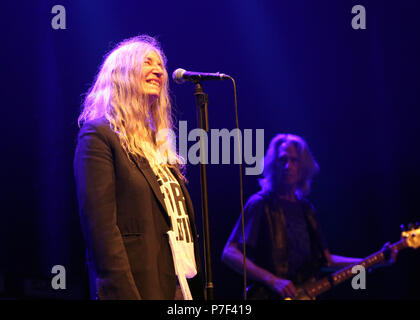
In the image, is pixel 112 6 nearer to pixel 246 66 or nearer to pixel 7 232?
pixel 246 66

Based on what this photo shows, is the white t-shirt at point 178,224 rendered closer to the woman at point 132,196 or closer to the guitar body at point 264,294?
the woman at point 132,196

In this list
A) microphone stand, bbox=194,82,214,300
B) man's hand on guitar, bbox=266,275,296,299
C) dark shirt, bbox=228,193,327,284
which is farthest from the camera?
dark shirt, bbox=228,193,327,284

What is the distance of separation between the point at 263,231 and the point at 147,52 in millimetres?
1822

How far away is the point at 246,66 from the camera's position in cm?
437

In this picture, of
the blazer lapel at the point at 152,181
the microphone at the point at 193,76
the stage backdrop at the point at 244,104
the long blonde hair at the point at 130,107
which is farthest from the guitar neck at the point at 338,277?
the microphone at the point at 193,76

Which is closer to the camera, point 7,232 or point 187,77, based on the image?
point 187,77

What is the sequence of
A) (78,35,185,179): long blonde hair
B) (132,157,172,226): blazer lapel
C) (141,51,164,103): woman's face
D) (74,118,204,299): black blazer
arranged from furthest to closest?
1. (141,51,164,103): woman's face
2. (78,35,185,179): long blonde hair
3. (132,157,172,226): blazer lapel
4. (74,118,204,299): black blazer

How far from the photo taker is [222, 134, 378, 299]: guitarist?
3297 millimetres

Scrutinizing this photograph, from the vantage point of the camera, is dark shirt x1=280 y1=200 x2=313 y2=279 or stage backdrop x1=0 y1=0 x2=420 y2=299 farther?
stage backdrop x1=0 y1=0 x2=420 y2=299

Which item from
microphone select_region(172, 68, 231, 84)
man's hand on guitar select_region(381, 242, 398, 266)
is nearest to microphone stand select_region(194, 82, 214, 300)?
microphone select_region(172, 68, 231, 84)

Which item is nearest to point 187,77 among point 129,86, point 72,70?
point 129,86

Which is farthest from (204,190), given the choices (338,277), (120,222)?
(338,277)

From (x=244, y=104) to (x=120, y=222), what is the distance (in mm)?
2846

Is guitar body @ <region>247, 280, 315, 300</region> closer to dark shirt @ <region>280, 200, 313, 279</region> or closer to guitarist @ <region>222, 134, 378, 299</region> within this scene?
guitarist @ <region>222, 134, 378, 299</region>
